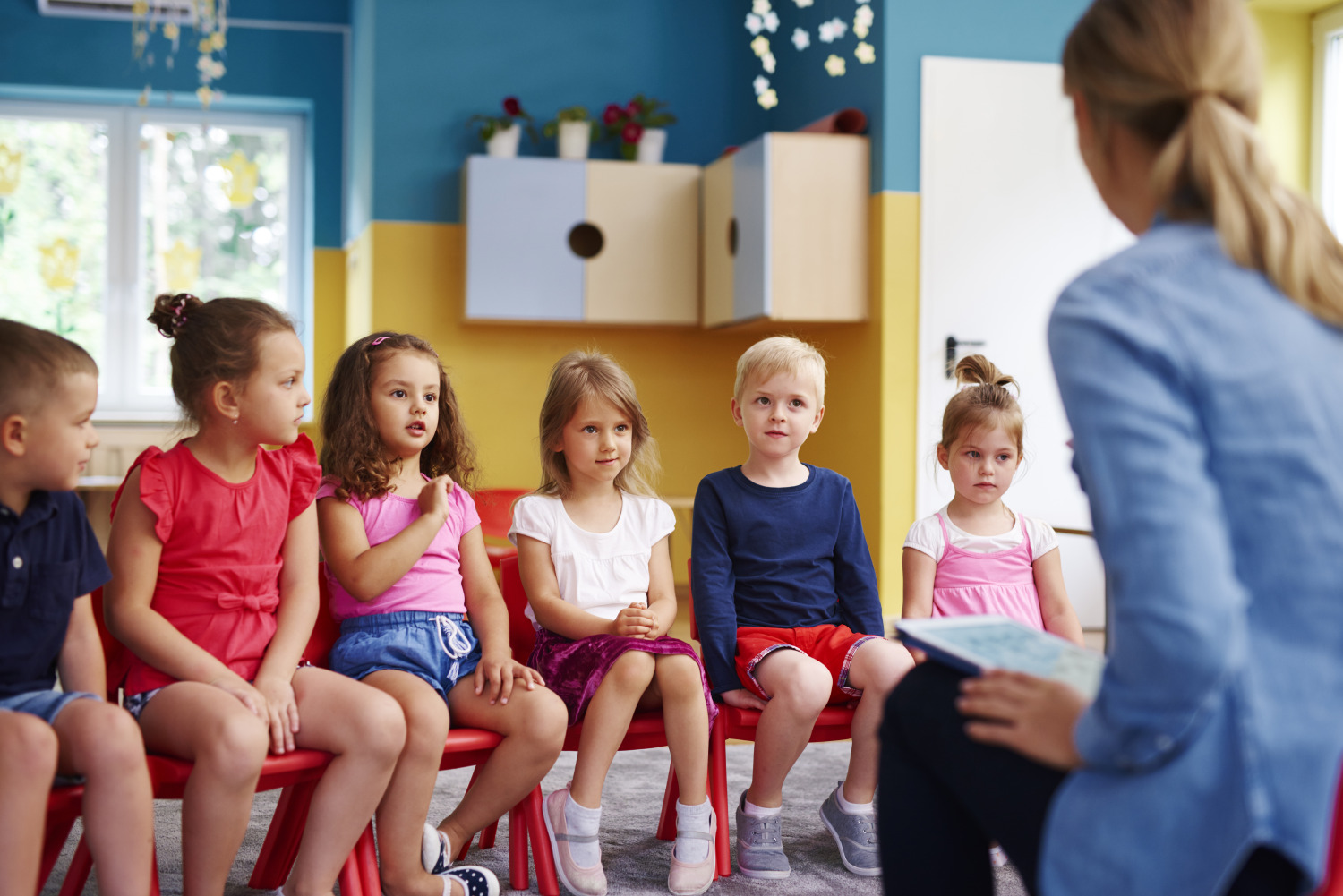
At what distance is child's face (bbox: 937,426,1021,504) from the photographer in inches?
79.7

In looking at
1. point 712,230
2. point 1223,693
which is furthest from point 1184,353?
point 712,230

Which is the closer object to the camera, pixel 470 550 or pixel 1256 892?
pixel 1256 892

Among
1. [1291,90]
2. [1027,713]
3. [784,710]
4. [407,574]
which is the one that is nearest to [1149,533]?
[1027,713]

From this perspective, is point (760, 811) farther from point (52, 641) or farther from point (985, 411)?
point (52, 641)

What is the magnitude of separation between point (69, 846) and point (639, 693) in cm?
101

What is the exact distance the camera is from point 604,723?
1.72 metres

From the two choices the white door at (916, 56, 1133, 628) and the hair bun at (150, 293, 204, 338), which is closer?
the hair bun at (150, 293, 204, 338)

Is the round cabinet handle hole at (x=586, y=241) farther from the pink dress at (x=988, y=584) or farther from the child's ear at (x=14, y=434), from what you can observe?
the child's ear at (x=14, y=434)

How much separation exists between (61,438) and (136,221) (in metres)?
4.65

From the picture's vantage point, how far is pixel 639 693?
173 centimetres

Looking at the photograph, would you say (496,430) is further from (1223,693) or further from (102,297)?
(1223,693)

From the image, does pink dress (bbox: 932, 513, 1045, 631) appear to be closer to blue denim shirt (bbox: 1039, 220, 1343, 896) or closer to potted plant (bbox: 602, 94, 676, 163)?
blue denim shirt (bbox: 1039, 220, 1343, 896)

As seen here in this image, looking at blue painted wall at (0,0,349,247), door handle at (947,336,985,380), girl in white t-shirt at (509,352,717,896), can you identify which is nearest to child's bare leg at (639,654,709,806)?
girl in white t-shirt at (509,352,717,896)

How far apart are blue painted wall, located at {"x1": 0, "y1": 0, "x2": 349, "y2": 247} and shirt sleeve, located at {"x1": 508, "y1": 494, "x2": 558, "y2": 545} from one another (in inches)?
156
